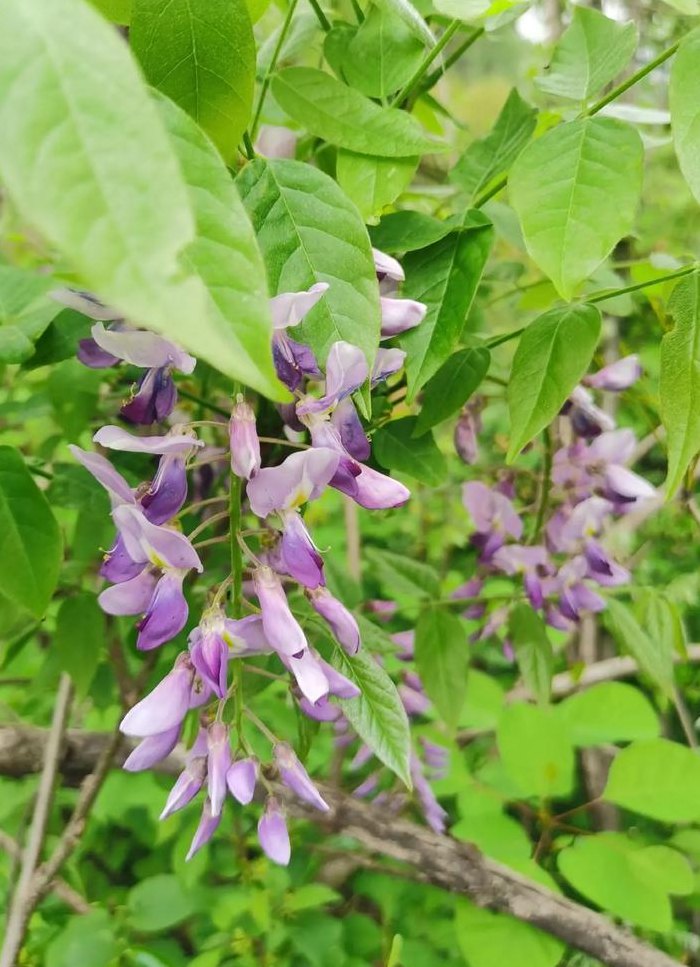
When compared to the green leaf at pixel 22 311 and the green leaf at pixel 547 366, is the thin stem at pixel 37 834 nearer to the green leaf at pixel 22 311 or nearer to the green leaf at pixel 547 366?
the green leaf at pixel 22 311

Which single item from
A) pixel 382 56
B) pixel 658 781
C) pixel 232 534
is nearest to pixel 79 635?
pixel 232 534

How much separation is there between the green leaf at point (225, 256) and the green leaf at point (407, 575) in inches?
25.7

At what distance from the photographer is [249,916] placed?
1.09 m

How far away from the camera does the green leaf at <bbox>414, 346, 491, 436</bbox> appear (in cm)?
62

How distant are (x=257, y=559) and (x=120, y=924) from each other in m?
0.70

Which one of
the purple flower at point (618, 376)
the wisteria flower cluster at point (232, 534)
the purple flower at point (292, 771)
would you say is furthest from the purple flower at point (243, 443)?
the purple flower at point (618, 376)

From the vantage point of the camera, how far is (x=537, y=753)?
1.03 meters

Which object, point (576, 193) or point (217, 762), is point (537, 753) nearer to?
point (217, 762)

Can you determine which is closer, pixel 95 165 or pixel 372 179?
pixel 95 165

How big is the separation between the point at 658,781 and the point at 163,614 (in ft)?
2.44

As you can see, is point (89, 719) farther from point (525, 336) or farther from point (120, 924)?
point (525, 336)

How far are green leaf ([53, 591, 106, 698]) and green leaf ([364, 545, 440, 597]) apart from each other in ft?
1.12

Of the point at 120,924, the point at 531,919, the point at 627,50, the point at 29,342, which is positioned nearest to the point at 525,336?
the point at 627,50

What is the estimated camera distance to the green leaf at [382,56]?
0.56 m
